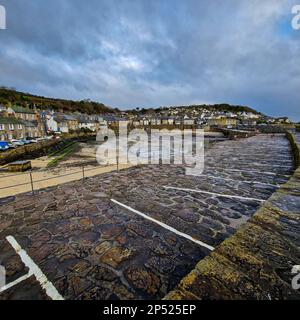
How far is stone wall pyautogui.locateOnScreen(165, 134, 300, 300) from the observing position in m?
1.54

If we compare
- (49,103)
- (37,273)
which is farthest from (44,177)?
(49,103)

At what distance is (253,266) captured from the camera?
1.82 meters

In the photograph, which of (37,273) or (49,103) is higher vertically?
(49,103)

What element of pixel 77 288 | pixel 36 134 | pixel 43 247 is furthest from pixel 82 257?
pixel 36 134

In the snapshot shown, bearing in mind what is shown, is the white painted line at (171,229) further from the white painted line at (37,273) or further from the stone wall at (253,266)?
the white painted line at (37,273)

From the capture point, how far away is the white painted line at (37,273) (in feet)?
7.80

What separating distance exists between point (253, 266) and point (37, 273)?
3090 mm

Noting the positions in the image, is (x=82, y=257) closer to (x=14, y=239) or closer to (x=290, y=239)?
(x=14, y=239)

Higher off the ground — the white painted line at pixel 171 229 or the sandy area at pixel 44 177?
the white painted line at pixel 171 229

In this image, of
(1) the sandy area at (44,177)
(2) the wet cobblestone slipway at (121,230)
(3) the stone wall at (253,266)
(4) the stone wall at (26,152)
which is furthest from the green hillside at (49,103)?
(3) the stone wall at (253,266)

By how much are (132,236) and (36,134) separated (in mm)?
61569

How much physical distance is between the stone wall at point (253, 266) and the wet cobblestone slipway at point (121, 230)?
1.02m

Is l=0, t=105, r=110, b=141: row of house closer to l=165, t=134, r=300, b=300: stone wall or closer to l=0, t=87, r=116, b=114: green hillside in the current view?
l=0, t=87, r=116, b=114: green hillside

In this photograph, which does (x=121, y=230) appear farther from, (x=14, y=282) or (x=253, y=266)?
(x=253, y=266)
